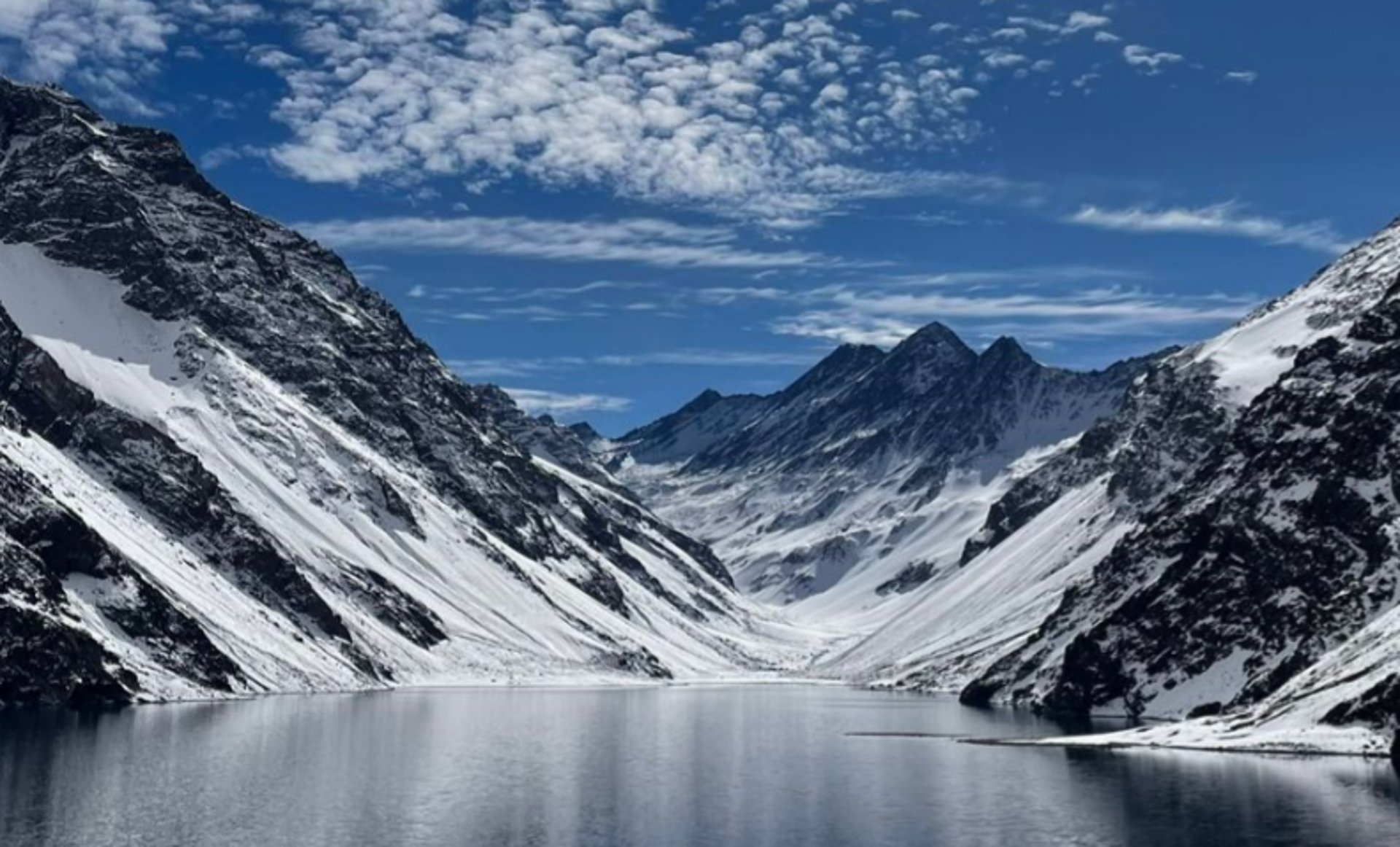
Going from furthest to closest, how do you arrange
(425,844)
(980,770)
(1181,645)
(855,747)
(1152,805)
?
1. (1181,645)
2. (855,747)
3. (980,770)
4. (1152,805)
5. (425,844)

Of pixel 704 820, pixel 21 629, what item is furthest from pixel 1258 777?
pixel 21 629

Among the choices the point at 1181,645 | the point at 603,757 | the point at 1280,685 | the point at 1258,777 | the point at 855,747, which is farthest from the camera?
the point at 1181,645

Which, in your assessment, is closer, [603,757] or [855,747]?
[603,757]

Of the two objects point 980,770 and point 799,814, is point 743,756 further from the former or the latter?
point 799,814

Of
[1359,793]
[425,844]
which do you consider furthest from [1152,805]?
[425,844]

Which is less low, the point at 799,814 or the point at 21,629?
the point at 21,629

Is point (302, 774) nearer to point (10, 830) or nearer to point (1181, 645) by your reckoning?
point (10, 830)
